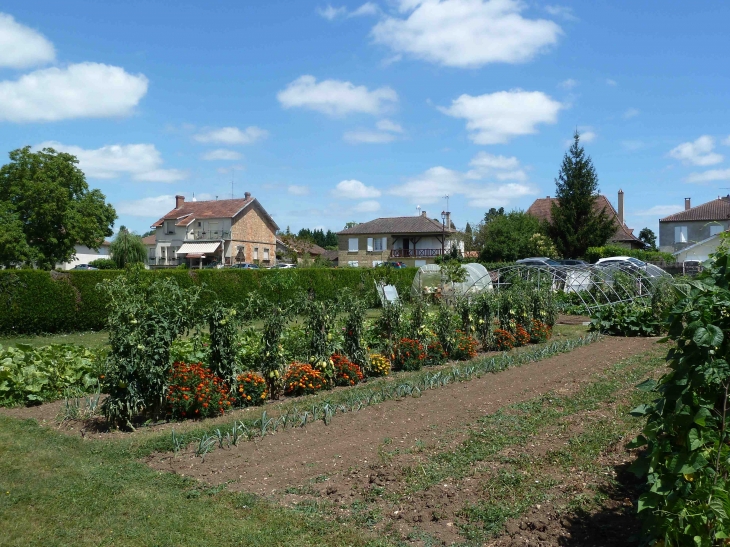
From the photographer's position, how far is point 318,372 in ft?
29.8

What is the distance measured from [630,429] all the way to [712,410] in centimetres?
278

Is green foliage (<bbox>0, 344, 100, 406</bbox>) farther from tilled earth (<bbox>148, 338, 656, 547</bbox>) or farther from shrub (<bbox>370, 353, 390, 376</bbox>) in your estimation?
shrub (<bbox>370, 353, 390, 376</bbox>)

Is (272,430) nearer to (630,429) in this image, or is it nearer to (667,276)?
(630,429)

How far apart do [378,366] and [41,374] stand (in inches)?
204

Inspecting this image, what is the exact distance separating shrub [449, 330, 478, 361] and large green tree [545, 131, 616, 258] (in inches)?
1142

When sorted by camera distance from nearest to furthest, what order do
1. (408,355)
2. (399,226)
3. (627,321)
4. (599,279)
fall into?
(408,355) → (627,321) → (599,279) → (399,226)

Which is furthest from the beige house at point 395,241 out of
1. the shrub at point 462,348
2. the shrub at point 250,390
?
the shrub at point 250,390

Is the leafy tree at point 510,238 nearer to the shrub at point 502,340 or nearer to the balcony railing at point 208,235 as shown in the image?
the balcony railing at point 208,235

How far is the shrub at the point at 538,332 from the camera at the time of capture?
14.4 meters

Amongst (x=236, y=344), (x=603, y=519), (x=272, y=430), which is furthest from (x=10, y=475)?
(x=603, y=519)

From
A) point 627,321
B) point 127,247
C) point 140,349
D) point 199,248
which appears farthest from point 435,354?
point 199,248

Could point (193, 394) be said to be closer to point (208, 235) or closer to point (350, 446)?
point (350, 446)

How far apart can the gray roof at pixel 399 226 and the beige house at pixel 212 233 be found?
9.36 metres

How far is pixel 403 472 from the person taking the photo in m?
5.08
